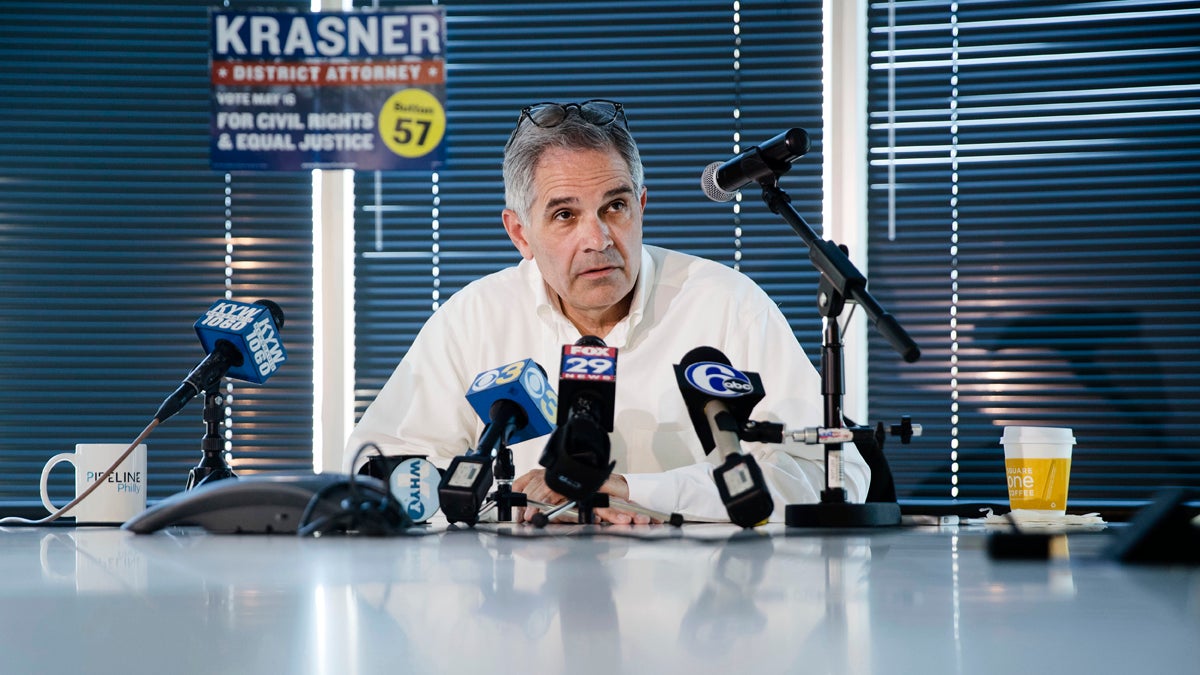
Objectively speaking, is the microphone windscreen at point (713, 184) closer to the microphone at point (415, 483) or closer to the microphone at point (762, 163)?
the microphone at point (762, 163)

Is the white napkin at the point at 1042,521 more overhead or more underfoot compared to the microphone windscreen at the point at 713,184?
more underfoot

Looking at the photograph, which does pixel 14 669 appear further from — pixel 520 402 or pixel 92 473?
pixel 92 473

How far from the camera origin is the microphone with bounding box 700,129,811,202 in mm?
1306

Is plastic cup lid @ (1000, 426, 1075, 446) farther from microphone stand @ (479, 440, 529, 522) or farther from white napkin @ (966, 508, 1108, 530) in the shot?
microphone stand @ (479, 440, 529, 522)

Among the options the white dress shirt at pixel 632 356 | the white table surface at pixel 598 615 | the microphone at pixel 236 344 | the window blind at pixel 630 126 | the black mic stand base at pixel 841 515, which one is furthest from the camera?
the window blind at pixel 630 126

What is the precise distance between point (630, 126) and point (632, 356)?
53.9 inches

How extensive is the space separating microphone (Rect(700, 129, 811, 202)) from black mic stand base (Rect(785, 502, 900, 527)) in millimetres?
466

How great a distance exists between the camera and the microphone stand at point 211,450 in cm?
140

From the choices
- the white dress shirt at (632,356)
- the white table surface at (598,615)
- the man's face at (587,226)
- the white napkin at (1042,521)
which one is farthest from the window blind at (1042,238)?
the white table surface at (598,615)

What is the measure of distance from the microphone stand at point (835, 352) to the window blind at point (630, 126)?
6.03ft

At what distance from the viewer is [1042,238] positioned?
304 centimetres

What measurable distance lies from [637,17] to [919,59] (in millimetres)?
907

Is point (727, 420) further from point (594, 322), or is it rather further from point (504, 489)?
point (594, 322)

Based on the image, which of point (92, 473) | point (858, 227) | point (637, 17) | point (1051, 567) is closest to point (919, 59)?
point (858, 227)
